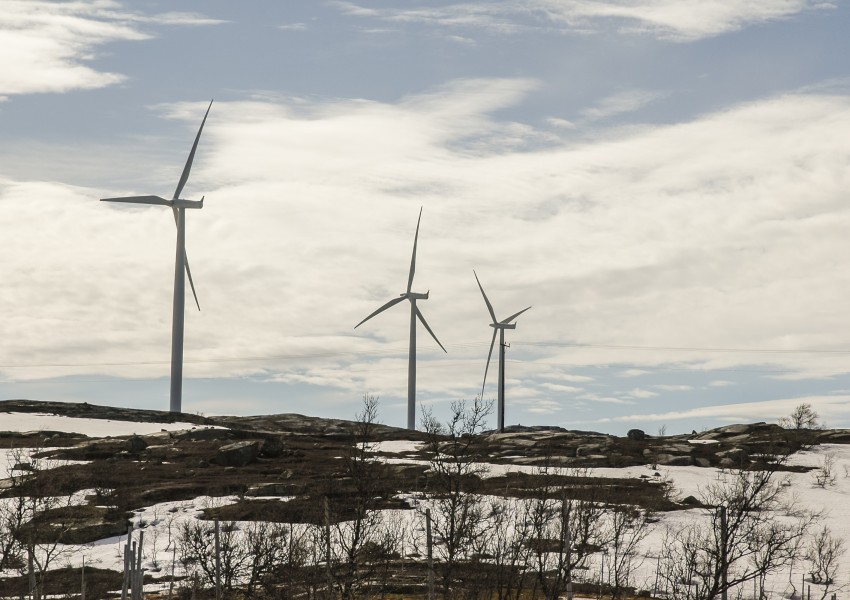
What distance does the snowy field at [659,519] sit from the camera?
201 ft

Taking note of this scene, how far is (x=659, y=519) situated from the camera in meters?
74.5

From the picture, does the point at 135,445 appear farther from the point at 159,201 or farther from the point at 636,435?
the point at 636,435

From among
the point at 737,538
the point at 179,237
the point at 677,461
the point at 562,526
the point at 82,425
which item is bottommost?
the point at 737,538

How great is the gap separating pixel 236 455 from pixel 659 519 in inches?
1711

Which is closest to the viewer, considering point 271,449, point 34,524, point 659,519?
point 34,524

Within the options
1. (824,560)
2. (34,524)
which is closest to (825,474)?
(824,560)

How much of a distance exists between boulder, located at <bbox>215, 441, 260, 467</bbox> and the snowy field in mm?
14559

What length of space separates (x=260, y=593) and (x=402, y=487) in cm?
3032

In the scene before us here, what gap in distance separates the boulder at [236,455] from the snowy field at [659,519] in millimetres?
14559

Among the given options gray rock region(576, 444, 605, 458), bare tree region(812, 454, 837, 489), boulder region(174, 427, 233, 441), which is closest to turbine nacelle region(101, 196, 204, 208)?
boulder region(174, 427, 233, 441)

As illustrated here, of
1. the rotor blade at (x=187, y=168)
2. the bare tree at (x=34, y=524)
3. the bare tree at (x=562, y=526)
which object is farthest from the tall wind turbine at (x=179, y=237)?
the bare tree at (x=562, y=526)

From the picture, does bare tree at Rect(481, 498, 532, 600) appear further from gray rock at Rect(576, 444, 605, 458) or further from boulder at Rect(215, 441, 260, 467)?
gray rock at Rect(576, 444, 605, 458)

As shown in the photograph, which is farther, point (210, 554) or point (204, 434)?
point (204, 434)

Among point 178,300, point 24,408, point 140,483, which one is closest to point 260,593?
point 140,483
